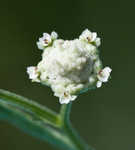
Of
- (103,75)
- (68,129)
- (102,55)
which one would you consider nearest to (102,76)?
(103,75)

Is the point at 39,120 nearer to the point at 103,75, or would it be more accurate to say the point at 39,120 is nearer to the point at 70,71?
the point at 70,71

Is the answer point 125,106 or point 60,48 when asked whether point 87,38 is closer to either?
point 60,48

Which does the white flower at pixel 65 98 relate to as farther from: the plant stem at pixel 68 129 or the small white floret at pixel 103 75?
the small white floret at pixel 103 75

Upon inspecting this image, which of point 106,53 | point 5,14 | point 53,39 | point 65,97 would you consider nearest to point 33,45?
point 5,14

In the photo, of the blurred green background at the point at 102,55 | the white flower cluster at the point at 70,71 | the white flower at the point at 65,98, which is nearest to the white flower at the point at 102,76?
the white flower cluster at the point at 70,71

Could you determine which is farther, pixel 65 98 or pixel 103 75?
pixel 103 75

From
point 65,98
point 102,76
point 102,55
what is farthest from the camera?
point 102,55
